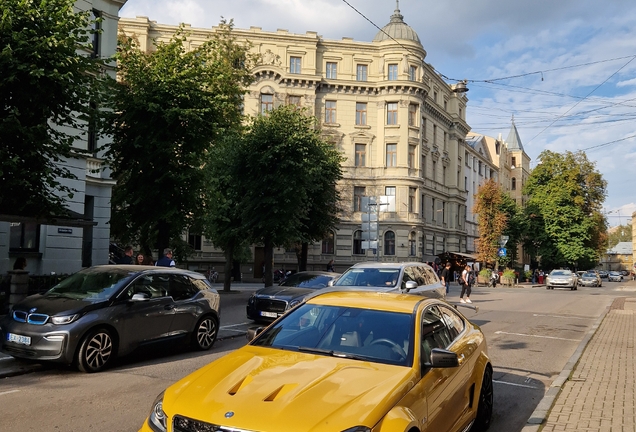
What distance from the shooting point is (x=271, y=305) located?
584 inches

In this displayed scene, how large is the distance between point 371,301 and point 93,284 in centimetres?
594

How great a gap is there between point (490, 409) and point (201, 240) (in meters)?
40.4

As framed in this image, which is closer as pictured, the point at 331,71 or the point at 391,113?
the point at 331,71

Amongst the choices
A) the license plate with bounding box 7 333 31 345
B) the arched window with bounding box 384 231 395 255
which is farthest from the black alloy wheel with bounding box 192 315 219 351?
the arched window with bounding box 384 231 395 255

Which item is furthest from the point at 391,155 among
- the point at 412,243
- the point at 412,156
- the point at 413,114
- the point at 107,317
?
the point at 107,317

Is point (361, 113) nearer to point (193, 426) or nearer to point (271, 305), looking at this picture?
point (271, 305)

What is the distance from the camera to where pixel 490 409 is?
6.41 metres

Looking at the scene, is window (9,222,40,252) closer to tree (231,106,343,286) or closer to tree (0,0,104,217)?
tree (0,0,104,217)

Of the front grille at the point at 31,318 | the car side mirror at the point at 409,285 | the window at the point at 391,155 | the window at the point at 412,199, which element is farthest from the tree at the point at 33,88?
the window at the point at 412,199

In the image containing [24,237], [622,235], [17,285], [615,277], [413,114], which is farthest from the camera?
[622,235]

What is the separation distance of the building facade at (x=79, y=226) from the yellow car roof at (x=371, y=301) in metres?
12.4

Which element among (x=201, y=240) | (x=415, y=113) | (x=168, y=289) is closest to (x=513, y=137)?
(x=415, y=113)

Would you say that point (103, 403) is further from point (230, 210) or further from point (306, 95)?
point (306, 95)

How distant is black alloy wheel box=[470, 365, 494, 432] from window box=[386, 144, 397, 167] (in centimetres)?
4371
